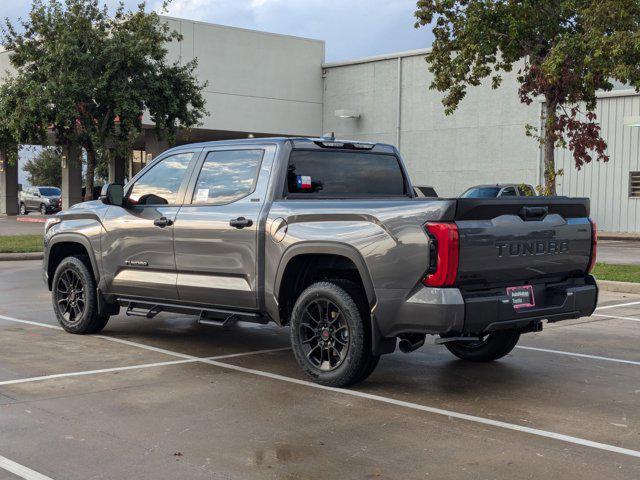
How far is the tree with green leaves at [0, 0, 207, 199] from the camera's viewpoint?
93.7ft

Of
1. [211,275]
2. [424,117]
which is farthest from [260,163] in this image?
[424,117]

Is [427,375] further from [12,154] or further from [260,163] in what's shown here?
[12,154]

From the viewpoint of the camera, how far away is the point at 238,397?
6.54 meters

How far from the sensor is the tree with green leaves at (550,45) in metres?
20.0

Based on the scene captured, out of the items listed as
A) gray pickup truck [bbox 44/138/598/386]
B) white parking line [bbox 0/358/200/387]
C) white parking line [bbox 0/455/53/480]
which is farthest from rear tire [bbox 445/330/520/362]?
white parking line [bbox 0/455/53/480]

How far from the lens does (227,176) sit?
7922mm

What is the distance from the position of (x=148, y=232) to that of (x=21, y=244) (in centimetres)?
1447

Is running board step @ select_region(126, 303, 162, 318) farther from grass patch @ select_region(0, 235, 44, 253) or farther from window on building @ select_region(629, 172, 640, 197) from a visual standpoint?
window on building @ select_region(629, 172, 640, 197)

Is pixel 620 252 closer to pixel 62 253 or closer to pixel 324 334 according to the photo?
pixel 62 253

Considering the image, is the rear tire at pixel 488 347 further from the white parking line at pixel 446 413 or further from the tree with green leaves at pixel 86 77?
the tree with green leaves at pixel 86 77

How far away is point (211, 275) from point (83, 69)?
23.0 meters

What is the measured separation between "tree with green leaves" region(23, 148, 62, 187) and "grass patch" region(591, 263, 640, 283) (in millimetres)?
71357

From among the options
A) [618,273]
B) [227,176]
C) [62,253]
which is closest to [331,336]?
[227,176]

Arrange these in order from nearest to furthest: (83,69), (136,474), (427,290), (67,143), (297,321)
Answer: (136,474) < (427,290) < (297,321) < (83,69) < (67,143)
